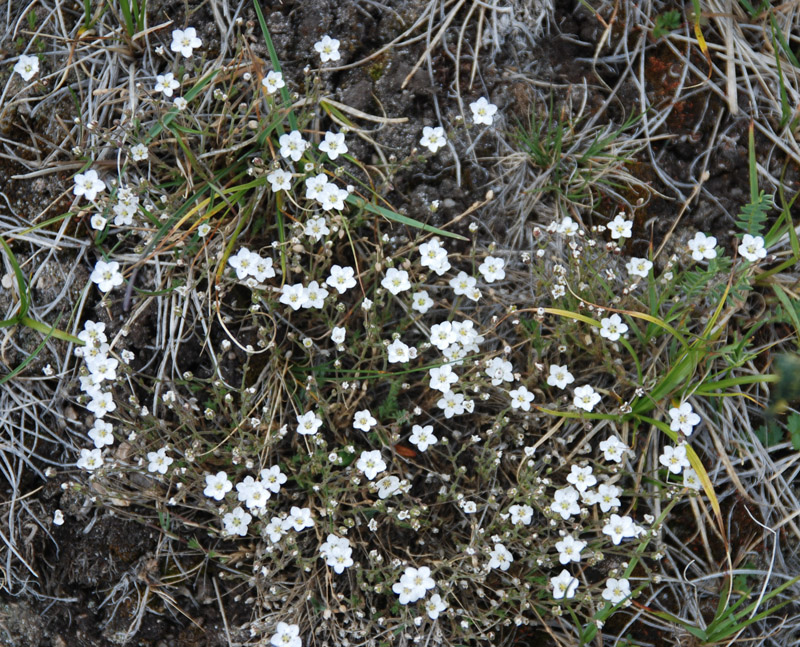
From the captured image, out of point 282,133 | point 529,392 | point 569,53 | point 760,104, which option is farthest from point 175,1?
point 760,104

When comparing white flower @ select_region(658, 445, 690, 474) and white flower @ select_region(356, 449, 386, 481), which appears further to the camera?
white flower @ select_region(658, 445, 690, 474)

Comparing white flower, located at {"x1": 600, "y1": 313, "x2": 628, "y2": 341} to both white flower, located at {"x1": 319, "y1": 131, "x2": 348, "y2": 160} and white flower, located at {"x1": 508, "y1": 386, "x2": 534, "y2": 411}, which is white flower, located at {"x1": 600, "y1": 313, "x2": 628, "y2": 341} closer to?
white flower, located at {"x1": 508, "y1": 386, "x2": 534, "y2": 411}

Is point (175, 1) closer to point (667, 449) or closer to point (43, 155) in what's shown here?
point (43, 155)

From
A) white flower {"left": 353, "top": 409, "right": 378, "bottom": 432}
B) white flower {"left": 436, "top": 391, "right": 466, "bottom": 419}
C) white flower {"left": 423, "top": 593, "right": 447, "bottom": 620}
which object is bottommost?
white flower {"left": 423, "top": 593, "right": 447, "bottom": 620}

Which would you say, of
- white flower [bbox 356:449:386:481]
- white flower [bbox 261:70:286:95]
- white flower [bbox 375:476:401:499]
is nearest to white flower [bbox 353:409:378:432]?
white flower [bbox 356:449:386:481]

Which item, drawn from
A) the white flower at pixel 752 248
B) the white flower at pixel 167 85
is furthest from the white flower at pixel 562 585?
the white flower at pixel 167 85

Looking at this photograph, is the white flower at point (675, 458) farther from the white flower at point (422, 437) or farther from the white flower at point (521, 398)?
the white flower at point (422, 437)
